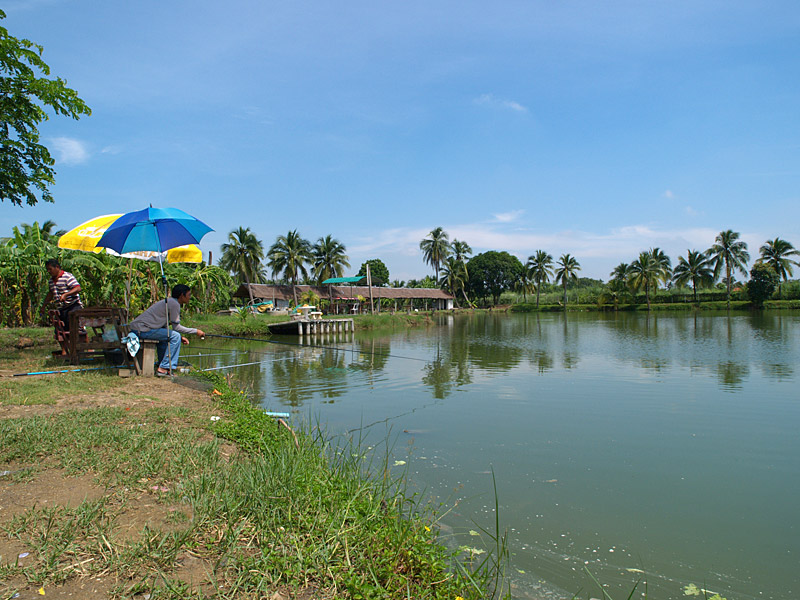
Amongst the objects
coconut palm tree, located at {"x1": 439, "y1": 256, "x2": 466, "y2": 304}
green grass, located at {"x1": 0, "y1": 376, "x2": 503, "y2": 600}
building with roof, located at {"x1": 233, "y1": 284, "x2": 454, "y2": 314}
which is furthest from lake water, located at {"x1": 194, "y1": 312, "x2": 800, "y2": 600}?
coconut palm tree, located at {"x1": 439, "y1": 256, "x2": 466, "y2": 304}

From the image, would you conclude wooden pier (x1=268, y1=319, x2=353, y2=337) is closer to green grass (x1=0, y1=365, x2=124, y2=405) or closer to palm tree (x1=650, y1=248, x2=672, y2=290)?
green grass (x1=0, y1=365, x2=124, y2=405)

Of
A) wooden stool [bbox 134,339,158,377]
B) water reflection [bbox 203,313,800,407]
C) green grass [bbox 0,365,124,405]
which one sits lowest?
water reflection [bbox 203,313,800,407]

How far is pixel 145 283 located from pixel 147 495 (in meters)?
15.1

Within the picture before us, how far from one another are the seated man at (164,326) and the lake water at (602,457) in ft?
6.41

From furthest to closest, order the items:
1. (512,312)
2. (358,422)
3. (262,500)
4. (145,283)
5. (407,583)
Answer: (512,312) < (145,283) < (358,422) < (262,500) < (407,583)

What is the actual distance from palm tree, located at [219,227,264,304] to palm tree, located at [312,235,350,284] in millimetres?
5979

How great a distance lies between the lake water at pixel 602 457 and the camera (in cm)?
345

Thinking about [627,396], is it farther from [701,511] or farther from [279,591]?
[279,591]

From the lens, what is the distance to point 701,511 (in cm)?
420

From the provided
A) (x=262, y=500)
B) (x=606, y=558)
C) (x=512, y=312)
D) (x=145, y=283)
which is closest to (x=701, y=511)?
(x=606, y=558)

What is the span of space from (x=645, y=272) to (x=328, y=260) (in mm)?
32320

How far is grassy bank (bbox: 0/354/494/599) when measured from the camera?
2137 mm

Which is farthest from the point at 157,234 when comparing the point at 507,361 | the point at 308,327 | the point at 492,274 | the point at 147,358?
the point at 492,274

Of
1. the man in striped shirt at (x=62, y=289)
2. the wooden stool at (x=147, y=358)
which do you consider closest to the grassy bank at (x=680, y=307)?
the wooden stool at (x=147, y=358)
